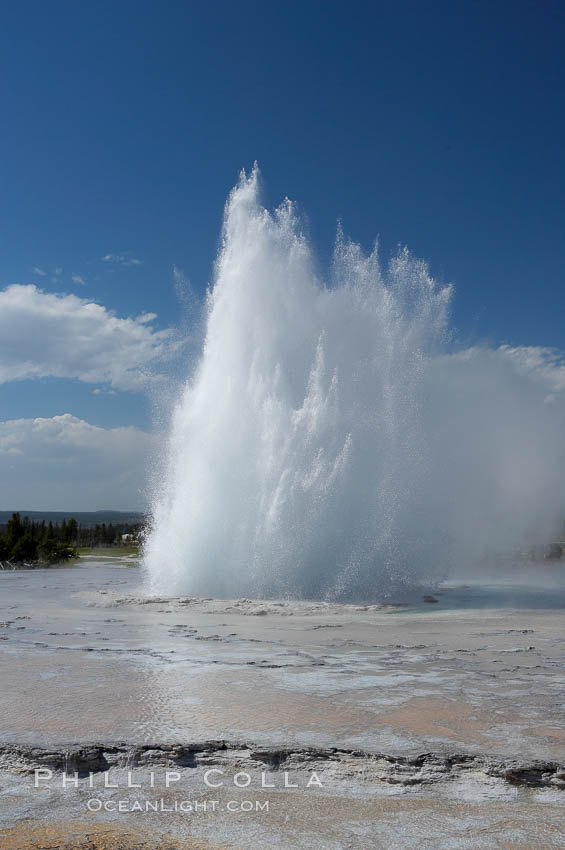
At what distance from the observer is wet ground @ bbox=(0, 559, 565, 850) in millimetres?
3863

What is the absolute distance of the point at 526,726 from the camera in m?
5.64

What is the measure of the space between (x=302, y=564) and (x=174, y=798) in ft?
41.2

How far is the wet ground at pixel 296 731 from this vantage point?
3.86 m

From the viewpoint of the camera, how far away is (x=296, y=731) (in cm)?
540

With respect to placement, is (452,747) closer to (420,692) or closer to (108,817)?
(420,692)

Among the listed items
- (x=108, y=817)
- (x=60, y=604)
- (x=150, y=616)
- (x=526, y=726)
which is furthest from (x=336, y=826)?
(x=60, y=604)

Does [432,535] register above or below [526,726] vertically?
above

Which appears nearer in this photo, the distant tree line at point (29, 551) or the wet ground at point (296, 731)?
the wet ground at point (296, 731)

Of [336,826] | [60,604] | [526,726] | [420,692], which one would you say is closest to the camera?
[336,826]

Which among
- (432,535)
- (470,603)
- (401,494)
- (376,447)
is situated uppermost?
(376,447)

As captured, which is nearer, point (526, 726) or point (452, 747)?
point (452, 747)

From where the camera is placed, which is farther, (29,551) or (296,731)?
(29,551)

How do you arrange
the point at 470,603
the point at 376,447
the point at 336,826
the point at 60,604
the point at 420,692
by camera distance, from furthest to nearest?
the point at 376,447 < the point at 470,603 < the point at 60,604 < the point at 420,692 < the point at 336,826

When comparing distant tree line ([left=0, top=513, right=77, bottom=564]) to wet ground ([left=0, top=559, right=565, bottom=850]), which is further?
distant tree line ([left=0, top=513, right=77, bottom=564])
